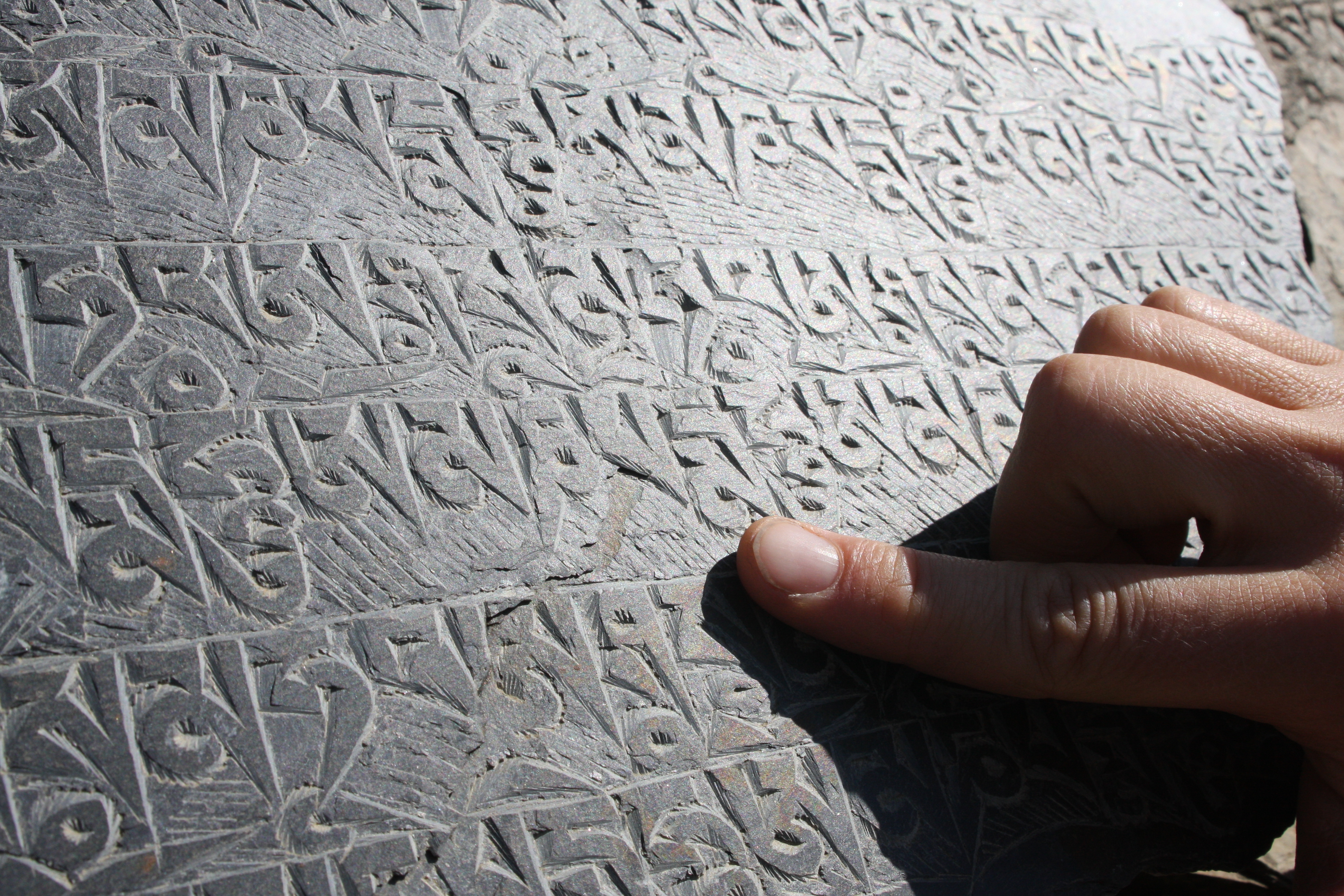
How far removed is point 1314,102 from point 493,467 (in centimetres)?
230

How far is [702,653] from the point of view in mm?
847

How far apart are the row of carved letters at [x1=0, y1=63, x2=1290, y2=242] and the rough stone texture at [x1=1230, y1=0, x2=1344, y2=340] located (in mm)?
811

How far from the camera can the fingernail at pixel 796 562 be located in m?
0.84

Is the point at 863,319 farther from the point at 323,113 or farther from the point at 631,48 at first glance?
the point at 323,113

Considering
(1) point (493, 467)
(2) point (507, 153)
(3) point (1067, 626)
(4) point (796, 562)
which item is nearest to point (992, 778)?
(3) point (1067, 626)

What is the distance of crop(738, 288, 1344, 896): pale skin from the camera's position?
800 millimetres

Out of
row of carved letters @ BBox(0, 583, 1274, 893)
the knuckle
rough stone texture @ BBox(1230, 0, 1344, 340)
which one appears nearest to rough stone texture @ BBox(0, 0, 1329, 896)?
row of carved letters @ BBox(0, 583, 1274, 893)

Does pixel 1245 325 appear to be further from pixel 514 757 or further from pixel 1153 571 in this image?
pixel 514 757

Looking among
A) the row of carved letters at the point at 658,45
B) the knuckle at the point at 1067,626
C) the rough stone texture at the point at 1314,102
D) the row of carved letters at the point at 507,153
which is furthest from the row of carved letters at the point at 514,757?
the rough stone texture at the point at 1314,102

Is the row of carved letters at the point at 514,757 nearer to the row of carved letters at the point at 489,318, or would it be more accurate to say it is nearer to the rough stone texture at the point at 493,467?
the rough stone texture at the point at 493,467

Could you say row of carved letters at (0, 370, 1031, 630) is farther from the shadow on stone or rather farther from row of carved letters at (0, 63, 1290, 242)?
row of carved letters at (0, 63, 1290, 242)

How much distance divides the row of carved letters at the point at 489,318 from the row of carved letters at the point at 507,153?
1.8 inches

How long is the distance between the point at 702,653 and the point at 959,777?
11.1 inches

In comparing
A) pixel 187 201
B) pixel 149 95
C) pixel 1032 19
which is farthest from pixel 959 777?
pixel 1032 19
